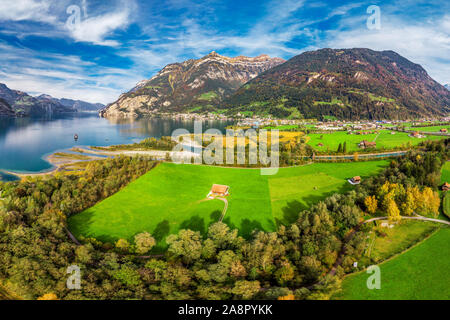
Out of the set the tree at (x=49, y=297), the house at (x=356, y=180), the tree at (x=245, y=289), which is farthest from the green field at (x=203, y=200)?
the tree at (x=49, y=297)

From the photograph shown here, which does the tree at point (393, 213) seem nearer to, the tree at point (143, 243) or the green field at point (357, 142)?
the tree at point (143, 243)

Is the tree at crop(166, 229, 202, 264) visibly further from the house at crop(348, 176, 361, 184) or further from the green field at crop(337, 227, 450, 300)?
the house at crop(348, 176, 361, 184)

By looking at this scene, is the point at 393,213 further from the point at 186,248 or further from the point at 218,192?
the point at 186,248

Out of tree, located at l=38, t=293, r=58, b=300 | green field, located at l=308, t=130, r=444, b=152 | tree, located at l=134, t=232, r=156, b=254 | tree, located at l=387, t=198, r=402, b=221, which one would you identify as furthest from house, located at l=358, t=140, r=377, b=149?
tree, located at l=38, t=293, r=58, b=300

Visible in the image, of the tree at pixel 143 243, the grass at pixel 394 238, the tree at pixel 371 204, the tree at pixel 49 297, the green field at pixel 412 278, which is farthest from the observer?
the tree at pixel 371 204
